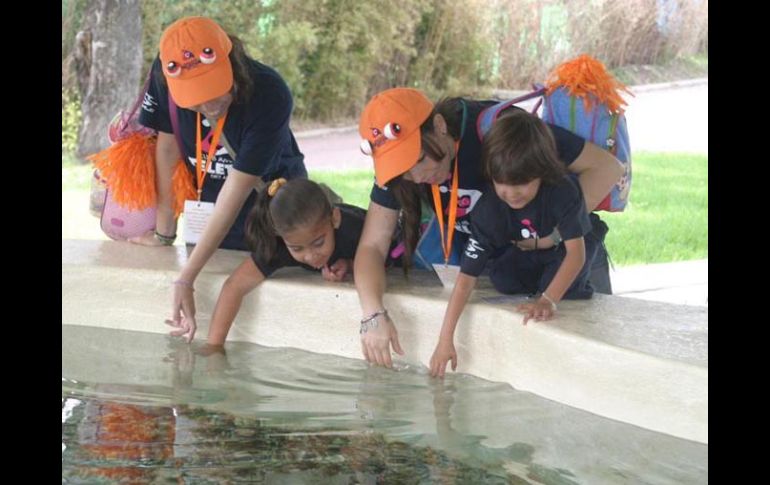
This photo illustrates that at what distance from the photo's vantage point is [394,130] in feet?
11.0

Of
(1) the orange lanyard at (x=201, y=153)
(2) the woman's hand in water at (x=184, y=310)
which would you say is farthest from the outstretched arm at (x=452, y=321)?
(1) the orange lanyard at (x=201, y=153)

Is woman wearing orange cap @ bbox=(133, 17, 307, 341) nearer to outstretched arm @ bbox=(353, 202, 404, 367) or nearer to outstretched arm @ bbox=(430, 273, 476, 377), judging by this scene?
outstretched arm @ bbox=(353, 202, 404, 367)

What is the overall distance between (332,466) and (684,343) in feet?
3.51

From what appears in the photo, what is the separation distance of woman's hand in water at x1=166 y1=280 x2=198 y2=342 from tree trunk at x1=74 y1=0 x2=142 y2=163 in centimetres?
592

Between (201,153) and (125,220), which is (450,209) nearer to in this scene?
(201,153)

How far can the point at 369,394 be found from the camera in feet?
11.6

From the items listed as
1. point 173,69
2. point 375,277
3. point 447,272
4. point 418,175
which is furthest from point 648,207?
point 173,69

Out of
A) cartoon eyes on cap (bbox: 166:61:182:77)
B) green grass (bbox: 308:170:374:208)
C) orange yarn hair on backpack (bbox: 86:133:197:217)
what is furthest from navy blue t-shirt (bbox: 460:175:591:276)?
green grass (bbox: 308:170:374:208)

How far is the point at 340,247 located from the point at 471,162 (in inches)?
27.2

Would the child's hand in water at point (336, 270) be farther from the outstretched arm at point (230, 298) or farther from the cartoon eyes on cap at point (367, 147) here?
the cartoon eyes on cap at point (367, 147)

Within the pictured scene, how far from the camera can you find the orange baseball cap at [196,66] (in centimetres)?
364

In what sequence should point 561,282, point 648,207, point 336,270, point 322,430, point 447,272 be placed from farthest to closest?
point 648,207, point 336,270, point 447,272, point 561,282, point 322,430
